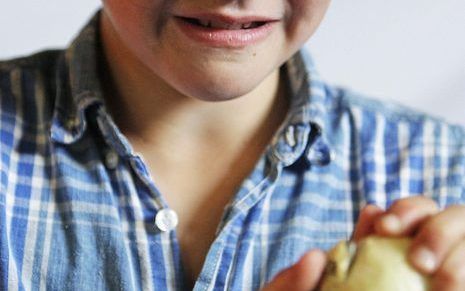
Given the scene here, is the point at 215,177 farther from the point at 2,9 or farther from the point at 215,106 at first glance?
the point at 2,9

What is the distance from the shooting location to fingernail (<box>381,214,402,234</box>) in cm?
47

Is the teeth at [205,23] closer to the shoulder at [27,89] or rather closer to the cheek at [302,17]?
the cheek at [302,17]

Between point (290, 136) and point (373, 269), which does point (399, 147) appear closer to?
point (290, 136)

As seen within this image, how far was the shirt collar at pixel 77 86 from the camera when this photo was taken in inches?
26.1

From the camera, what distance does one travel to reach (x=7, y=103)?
2.22ft

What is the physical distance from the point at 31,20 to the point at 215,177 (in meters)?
0.45

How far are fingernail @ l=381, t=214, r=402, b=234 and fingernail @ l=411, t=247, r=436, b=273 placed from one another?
0.7 inches

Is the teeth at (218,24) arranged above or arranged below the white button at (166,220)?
above

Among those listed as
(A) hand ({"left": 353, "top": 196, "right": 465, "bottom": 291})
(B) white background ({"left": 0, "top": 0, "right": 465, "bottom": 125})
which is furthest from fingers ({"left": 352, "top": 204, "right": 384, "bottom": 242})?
(B) white background ({"left": 0, "top": 0, "right": 465, "bottom": 125})

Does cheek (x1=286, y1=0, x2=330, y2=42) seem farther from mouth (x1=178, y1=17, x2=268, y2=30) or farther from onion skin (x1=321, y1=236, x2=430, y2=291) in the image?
onion skin (x1=321, y1=236, x2=430, y2=291)

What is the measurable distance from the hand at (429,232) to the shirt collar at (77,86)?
0.87ft

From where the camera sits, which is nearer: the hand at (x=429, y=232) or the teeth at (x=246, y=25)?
the hand at (x=429, y=232)

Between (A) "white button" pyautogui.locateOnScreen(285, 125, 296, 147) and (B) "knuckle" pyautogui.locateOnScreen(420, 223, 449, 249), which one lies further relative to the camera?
(A) "white button" pyautogui.locateOnScreen(285, 125, 296, 147)

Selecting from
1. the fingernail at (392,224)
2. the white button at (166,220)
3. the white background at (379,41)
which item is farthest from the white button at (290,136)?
the white background at (379,41)
